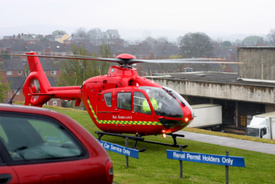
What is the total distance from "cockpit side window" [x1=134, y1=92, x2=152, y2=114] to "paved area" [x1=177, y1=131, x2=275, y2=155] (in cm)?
513

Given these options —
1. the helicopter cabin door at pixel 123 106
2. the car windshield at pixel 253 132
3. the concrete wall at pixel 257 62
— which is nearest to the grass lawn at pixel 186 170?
the helicopter cabin door at pixel 123 106

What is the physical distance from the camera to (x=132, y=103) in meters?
17.2

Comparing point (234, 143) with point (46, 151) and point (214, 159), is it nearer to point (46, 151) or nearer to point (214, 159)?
point (214, 159)

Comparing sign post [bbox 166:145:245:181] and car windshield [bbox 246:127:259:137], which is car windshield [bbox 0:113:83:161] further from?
car windshield [bbox 246:127:259:137]

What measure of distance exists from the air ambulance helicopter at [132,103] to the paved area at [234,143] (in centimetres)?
368

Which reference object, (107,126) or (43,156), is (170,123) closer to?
(107,126)

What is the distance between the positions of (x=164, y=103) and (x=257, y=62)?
41.0 m

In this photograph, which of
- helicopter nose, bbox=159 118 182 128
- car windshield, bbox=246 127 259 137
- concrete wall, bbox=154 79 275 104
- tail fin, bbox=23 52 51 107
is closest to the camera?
helicopter nose, bbox=159 118 182 128

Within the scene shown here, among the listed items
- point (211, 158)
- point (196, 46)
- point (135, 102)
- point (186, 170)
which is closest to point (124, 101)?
point (135, 102)

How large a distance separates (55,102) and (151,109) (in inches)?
2244

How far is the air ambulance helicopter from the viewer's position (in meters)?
16.6

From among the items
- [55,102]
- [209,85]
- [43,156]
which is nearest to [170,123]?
[43,156]

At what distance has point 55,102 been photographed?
237 ft

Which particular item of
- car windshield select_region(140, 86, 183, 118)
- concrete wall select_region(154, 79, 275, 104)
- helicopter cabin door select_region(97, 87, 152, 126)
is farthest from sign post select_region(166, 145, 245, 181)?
concrete wall select_region(154, 79, 275, 104)
